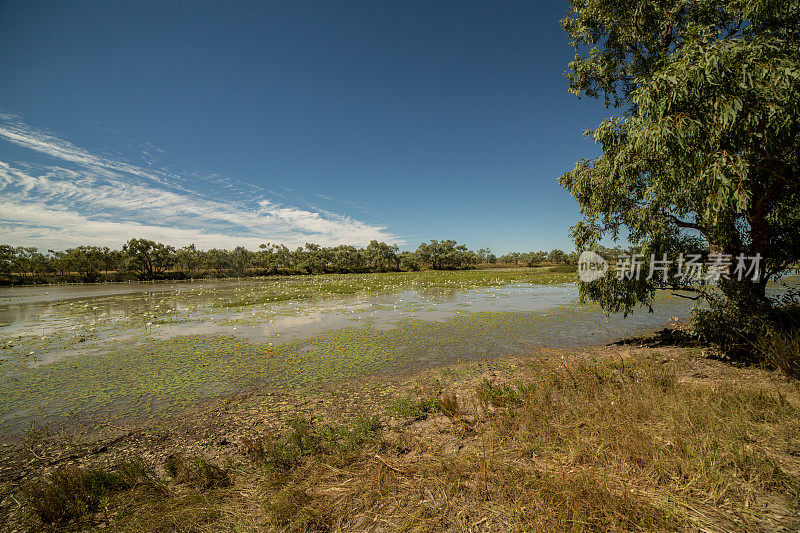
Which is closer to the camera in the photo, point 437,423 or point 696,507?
point 696,507

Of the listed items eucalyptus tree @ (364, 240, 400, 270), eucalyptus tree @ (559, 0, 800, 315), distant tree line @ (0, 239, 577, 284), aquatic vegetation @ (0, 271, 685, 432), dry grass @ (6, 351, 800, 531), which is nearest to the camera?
dry grass @ (6, 351, 800, 531)

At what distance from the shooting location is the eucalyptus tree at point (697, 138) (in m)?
5.62

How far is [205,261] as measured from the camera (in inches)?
4377

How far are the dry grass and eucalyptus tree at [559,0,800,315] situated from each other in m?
4.32

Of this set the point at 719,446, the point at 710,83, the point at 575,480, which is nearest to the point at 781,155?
the point at 710,83

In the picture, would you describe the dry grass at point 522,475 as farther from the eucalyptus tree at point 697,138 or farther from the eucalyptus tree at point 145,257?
the eucalyptus tree at point 145,257

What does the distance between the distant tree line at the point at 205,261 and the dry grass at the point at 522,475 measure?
9995cm

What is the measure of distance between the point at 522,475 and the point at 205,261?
13132 centimetres

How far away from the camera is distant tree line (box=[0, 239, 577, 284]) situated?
3206 inches

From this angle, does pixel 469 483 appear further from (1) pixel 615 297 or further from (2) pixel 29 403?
(2) pixel 29 403

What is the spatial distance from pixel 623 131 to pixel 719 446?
8.15 metres

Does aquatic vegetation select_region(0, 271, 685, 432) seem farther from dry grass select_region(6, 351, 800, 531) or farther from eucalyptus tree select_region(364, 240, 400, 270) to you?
eucalyptus tree select_region(364, 240, 400, 270)

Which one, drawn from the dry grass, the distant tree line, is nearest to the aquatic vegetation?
the dry grass

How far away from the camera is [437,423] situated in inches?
216
